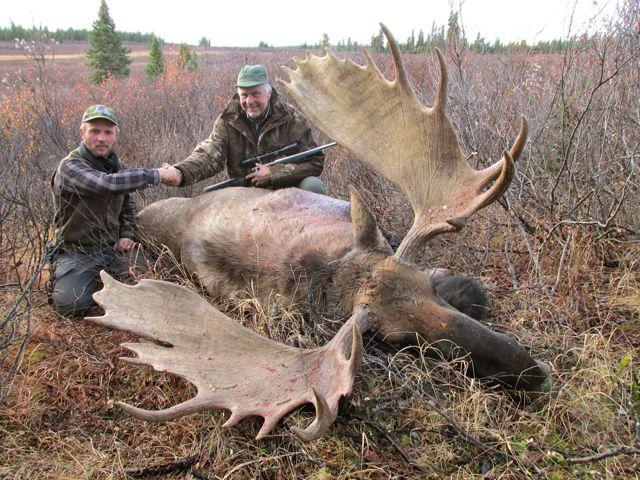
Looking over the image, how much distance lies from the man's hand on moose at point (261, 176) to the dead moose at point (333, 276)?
72cm

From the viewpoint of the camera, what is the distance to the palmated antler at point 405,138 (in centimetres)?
271

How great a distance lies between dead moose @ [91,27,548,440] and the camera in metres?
2.37

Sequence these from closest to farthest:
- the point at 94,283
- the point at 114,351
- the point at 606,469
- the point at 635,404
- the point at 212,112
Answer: the point at 606,469
the point at 635,404
the point at 114,351
the point at 94,283
the point at 212,112

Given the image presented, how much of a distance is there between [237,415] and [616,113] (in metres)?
3.69

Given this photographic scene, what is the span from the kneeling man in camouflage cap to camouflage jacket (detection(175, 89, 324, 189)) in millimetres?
712

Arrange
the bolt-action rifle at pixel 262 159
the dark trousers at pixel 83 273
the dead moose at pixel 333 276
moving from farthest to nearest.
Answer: the bolt-action rifle at pixel 262 159
the dark trousers at pixel 83 273
the dead moose at pixel 333 276

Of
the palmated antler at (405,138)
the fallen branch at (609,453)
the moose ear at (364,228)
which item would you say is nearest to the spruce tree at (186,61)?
the palmated antler at (405,138)

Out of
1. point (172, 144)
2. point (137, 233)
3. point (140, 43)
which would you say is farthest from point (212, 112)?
point (140, 43)

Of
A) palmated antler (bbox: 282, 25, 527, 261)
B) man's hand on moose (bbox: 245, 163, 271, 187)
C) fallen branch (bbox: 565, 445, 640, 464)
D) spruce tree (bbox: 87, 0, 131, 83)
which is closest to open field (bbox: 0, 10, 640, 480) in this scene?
fallen branch (bbox: 565, 445, 640, 464)

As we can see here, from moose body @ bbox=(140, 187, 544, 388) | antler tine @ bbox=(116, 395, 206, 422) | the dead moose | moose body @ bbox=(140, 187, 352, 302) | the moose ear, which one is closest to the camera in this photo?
antler tine @ bbox=(116, 395, 206, 422)

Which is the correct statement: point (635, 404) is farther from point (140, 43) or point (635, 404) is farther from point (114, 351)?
point (140, 43)

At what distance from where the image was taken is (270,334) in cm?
306

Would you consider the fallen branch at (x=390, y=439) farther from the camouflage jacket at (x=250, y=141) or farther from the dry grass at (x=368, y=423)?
the camouflage jacket at (x=250, y=141)

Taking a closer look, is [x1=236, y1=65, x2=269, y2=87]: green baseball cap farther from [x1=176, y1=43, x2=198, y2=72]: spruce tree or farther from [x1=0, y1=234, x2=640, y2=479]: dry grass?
[x1=176, y1=43, x2=198, y2=72]: spruce tree
